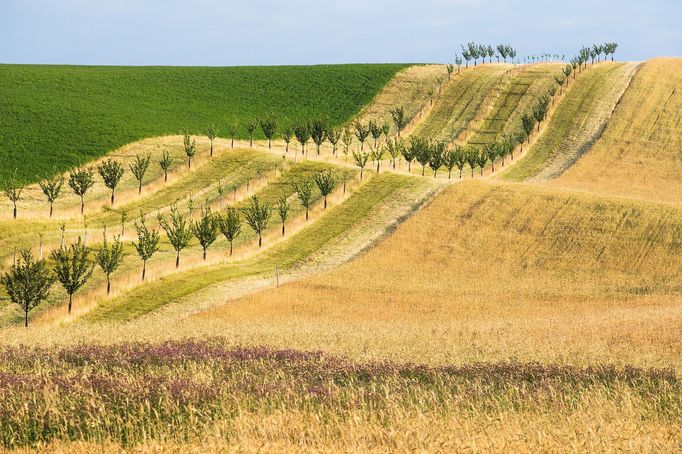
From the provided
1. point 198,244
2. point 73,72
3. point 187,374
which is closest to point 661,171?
point 198,244

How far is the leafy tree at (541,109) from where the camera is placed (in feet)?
411

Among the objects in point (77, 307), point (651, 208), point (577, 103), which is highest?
point (577, 103)

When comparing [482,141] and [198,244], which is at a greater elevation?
→ [482,141]

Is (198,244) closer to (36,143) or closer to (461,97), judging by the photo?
(36,143)

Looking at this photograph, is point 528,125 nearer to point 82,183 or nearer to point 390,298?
point 82,183

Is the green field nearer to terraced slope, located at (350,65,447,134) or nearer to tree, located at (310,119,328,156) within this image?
terraced slope, located at (350,65,447,134)

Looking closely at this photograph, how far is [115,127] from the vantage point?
380ft

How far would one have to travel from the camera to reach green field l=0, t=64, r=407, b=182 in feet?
354

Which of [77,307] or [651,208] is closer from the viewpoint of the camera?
[77,307]

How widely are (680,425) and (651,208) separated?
187 feet

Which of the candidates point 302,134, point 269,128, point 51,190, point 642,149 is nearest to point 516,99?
Result: point 642,149

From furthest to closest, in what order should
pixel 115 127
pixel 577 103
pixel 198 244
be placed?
1. pixel 577 103
2. pixel 115 127
3. pixel 198 244

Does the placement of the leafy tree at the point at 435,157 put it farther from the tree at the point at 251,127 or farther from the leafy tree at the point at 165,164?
the leafy tree at the point at 165,164

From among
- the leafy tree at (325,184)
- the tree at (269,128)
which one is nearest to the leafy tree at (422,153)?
the leafy tree at (325,184)
